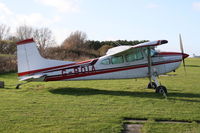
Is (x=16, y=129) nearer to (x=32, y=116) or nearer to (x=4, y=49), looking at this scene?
(x=32, y=116)

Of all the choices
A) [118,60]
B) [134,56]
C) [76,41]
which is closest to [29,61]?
[118,60]

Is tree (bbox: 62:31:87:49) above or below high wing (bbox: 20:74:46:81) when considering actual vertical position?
above

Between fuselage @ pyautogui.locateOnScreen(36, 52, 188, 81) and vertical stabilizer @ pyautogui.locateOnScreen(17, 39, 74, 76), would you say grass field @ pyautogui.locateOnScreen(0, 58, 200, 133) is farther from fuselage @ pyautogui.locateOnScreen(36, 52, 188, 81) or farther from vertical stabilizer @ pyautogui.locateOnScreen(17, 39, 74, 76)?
vertical stabilizer @ pyautogui.locateOnScreen(17, 39, 74, 76)

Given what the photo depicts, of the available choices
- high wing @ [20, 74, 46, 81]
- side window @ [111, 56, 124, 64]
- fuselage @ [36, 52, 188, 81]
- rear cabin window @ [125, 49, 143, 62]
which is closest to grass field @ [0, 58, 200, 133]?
high wing @ [20, 74, 46, 81]

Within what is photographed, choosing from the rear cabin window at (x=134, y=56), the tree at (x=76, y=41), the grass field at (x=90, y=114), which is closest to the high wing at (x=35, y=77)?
the grass field at (x=90, y=114)

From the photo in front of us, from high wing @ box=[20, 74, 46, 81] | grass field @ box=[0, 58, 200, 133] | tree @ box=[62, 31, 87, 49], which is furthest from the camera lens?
tree @ box=[62, 31, 87, 49]

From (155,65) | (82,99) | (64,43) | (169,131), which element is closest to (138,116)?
(169,131)

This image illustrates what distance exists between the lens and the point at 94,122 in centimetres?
563

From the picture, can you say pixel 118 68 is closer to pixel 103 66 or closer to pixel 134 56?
pixel 103 66

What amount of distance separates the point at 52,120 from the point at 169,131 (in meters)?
2.97

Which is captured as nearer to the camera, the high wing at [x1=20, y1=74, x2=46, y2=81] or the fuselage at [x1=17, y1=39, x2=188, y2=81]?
the high wing at [x1=20, y1=74, x2=46, y2=81]

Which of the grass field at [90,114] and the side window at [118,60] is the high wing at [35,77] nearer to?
the grass field at [90,114]

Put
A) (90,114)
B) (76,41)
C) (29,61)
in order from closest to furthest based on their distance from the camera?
(90,114) < (29,61) < (76,41)

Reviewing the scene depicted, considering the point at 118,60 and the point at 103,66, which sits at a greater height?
the point at 118,60
